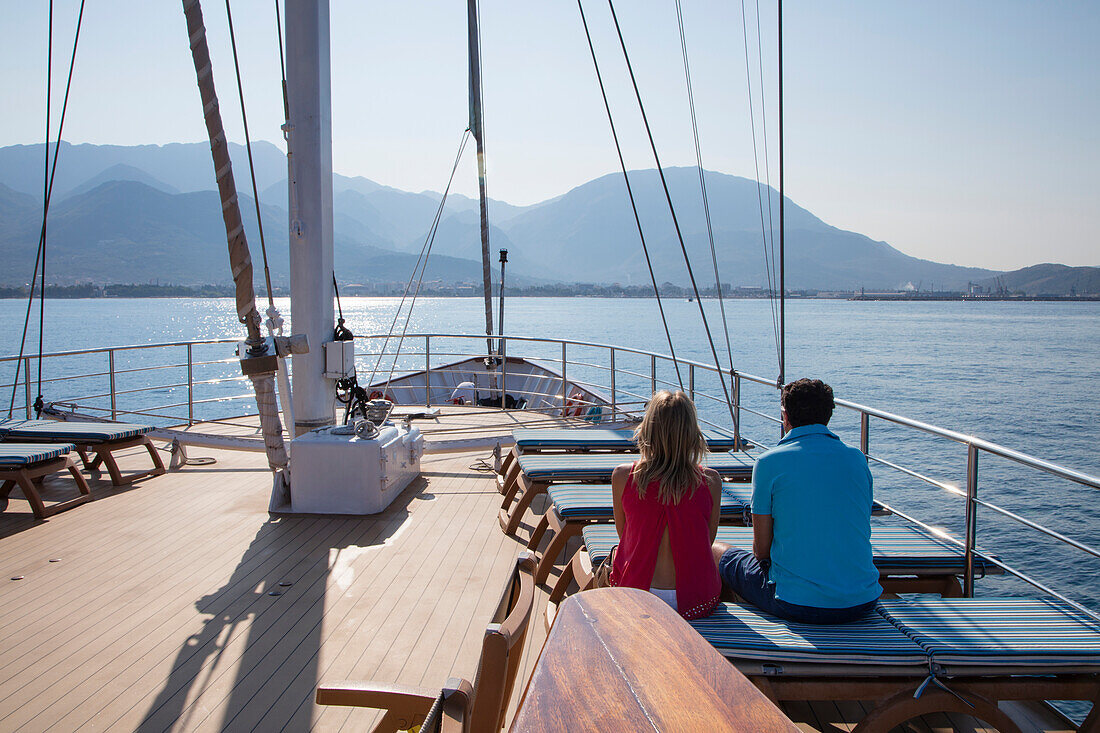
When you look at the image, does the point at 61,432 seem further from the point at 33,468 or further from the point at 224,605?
the point at 224,605

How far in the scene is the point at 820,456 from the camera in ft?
6.54

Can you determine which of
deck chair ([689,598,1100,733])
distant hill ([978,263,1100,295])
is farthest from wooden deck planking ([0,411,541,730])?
distant hill ([978,263,1100,295])

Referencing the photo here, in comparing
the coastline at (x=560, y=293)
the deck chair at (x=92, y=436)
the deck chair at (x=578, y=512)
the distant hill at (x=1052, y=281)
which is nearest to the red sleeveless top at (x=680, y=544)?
the deck chair at (x=578, y=512)

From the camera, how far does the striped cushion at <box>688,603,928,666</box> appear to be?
182 centimetres

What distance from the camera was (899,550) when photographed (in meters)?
2.70

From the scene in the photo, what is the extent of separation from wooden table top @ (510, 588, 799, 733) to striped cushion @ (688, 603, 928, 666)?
84 centimetres

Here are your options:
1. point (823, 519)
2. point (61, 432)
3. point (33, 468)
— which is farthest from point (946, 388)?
point (33, 468)

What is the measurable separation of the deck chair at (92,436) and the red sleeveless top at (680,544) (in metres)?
4.13

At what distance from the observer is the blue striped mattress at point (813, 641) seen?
1815 mm

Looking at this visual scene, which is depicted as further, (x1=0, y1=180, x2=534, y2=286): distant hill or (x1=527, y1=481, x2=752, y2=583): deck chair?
(x1=0, y1=180, x2=534, y2=286): distant hill

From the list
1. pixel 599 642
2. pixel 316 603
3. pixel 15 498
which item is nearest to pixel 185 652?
pixel 316 603

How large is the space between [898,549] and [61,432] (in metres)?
4.91

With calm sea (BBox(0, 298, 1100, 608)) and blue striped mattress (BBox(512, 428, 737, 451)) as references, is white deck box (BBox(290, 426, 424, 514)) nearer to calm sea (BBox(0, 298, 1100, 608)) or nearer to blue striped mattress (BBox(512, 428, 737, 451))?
blue striped mattress (BBox(512, 428, 737, 451))

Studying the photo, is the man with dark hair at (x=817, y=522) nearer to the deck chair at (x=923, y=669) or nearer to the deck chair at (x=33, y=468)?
the deck chair at (x=923, y=669)
